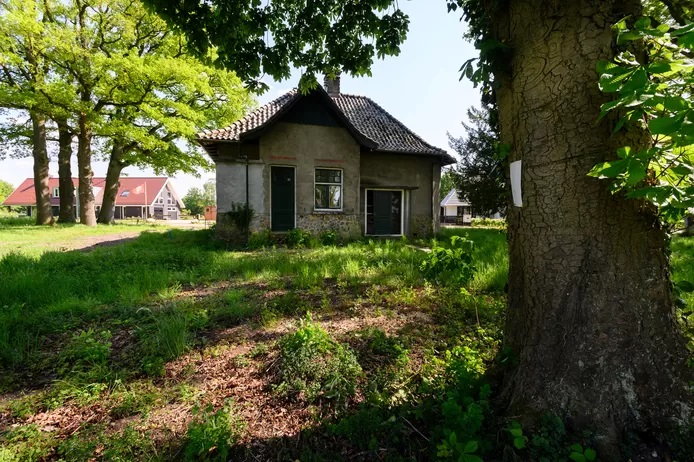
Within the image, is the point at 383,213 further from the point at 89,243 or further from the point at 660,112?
the point at 660,112

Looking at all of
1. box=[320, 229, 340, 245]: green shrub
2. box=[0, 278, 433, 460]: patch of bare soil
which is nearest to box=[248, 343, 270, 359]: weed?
box=[0, 278, 433, 460]: patch of bare soil

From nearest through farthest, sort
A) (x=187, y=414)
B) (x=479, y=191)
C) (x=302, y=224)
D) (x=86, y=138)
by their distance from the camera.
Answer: (x=187, y=414), (x=302, y=224), (x=86, y=138), (x=479, y=191)

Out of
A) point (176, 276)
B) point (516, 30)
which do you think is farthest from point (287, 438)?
point (176, 276)

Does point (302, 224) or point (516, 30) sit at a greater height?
point (516, 30)

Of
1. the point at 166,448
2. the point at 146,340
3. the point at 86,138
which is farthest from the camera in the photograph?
the point at 86,138

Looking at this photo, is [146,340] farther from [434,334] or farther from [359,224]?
[359,224]

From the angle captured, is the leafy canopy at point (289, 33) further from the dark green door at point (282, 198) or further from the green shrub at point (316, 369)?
the dark green door at point (282, 198)

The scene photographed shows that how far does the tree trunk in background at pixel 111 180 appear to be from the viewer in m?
20.8

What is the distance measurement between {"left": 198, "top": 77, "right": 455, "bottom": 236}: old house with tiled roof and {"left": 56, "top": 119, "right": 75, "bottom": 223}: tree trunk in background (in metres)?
14.3

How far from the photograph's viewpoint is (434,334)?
3.28m

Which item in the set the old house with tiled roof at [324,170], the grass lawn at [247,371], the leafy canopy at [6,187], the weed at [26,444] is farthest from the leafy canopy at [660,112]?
the leafy canopy at [6,187]

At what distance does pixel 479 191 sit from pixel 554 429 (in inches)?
837

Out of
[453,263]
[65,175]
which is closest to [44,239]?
[65,175]

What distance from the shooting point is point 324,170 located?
12062 millimetres
